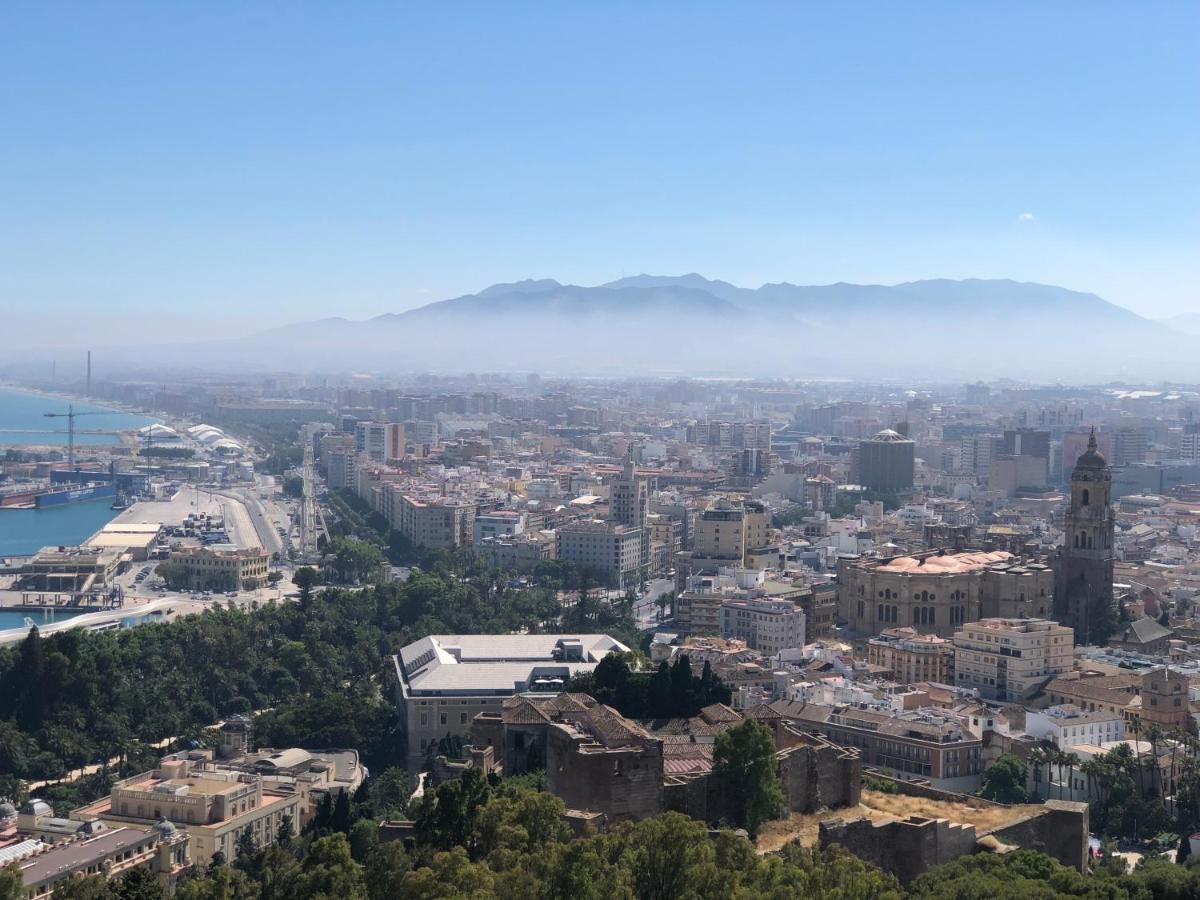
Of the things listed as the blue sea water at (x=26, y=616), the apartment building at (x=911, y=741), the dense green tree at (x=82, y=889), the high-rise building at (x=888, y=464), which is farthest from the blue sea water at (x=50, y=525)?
the dense green tree at (x=82, y=889)

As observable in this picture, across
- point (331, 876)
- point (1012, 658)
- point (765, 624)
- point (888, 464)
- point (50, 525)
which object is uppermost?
point (888, 464)

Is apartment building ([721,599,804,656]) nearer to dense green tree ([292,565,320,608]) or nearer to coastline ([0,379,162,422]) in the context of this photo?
dense green tree ([292,565,320,608])

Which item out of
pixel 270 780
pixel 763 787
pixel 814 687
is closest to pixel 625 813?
pixel 763 787

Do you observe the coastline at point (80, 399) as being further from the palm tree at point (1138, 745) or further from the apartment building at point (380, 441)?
the palm tree at point (1138, 745)

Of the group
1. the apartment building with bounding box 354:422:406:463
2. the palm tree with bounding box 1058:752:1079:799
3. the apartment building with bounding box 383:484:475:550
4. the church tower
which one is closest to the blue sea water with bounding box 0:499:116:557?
the apartment building with bounding box 354:422:406:463

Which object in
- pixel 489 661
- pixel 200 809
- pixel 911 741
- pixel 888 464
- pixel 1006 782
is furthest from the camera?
pixel 888 464

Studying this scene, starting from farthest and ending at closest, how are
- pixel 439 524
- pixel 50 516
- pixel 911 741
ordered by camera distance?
pixel 50 516, pixel 439 524, pixel 911 741

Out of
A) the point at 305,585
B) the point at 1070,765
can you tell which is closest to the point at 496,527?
the point at 305,585

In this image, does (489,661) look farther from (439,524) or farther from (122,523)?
(122,523)
